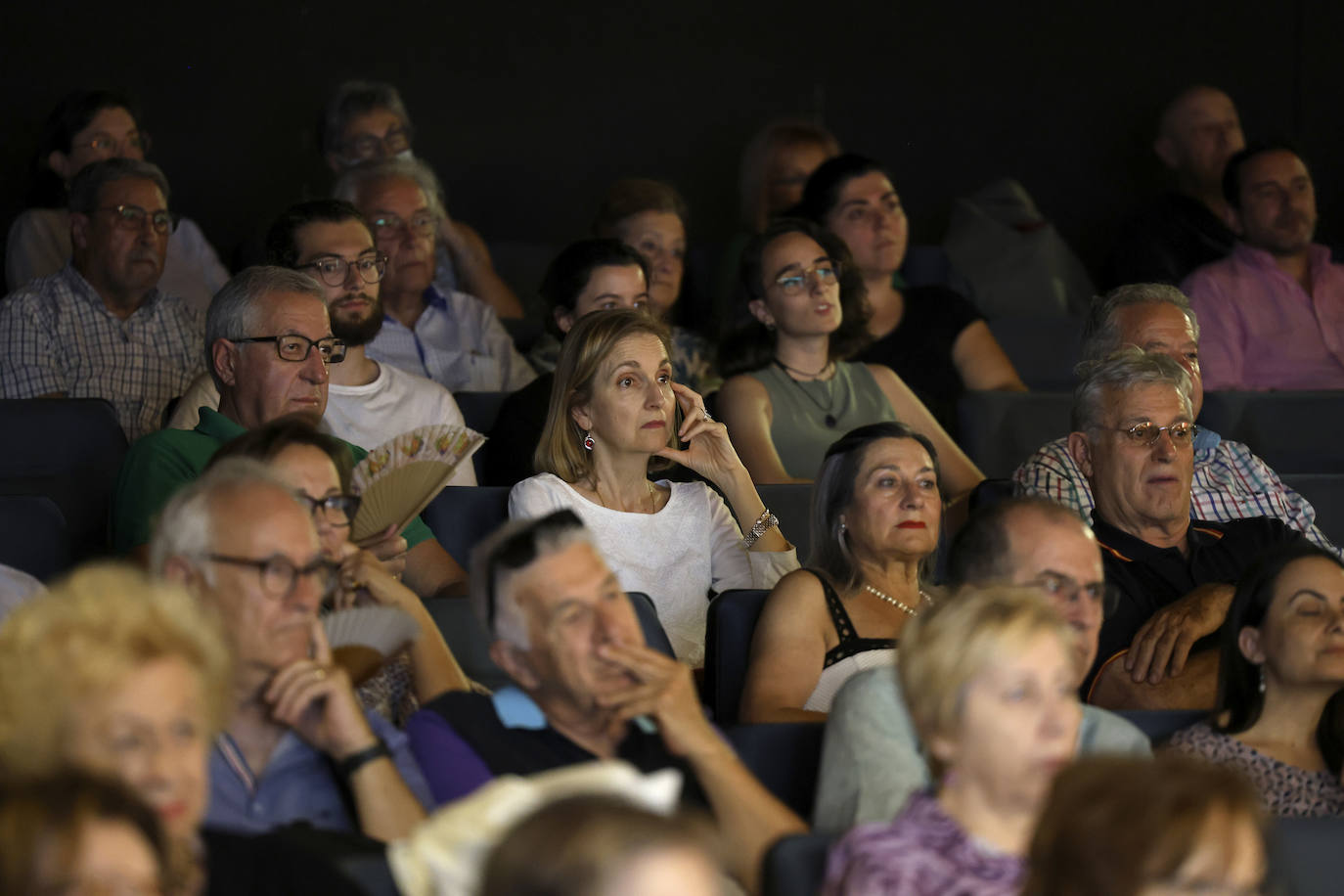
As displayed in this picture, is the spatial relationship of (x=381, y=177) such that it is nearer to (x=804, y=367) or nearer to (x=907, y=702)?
(x=804, y=367)

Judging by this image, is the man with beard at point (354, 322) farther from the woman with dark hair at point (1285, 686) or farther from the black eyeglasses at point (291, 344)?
the woman with dark hair at point (1285, 686)

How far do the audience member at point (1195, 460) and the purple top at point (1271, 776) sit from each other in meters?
0.85

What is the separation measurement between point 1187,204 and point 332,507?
3.75m

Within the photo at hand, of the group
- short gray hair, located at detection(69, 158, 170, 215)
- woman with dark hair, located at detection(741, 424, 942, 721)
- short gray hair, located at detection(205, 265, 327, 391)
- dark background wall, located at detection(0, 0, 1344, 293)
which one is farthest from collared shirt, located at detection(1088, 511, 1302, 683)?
dark background wall, located at detection(0, 0, 1344, 293)

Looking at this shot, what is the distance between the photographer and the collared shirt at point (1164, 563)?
297 cm

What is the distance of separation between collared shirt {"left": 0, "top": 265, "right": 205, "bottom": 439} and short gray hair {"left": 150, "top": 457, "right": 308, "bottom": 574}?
2.01m

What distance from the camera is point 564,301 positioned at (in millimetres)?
4004

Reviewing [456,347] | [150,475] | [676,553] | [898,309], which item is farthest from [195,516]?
[898,309]

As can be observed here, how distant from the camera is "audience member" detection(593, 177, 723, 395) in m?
4.50

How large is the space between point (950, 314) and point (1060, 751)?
2.91 meters

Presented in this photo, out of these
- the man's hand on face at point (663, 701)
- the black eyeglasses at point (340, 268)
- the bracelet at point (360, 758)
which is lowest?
the bracelet at point (360, 758)

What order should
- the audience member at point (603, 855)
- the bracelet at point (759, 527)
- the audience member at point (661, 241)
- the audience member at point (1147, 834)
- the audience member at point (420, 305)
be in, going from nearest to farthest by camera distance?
the audience member at point (603, 855), the audience member at point (1147, 834), the bracelet at point (759, 527), the audience member at point (420, 305), the audience member at point (661, 241)

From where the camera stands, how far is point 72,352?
4012 mm

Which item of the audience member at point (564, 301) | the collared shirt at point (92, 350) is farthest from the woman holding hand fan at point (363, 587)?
the collared shirt at point (92, 350)
